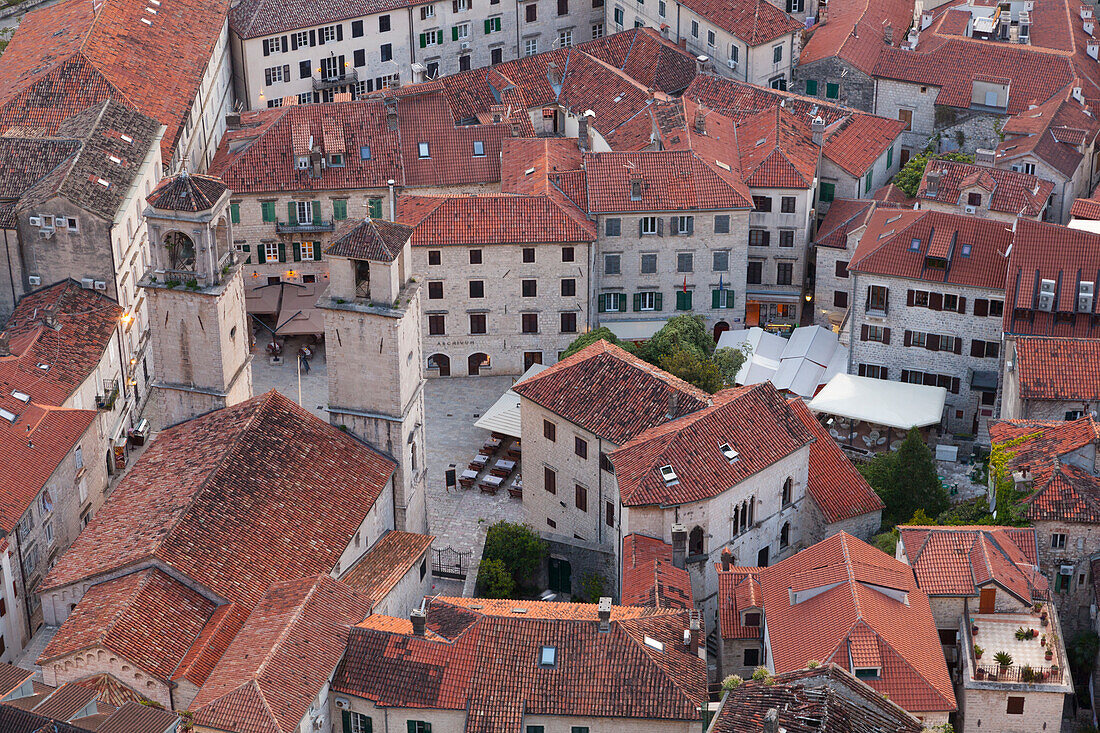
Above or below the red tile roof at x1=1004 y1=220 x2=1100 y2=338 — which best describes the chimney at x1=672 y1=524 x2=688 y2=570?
below

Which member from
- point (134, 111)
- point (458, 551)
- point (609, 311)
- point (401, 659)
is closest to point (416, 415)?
point (458, 551)

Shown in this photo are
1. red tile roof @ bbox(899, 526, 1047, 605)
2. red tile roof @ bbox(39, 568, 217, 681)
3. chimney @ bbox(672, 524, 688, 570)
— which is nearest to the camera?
red tile roof @ bbox(39, 568, 217, 681)

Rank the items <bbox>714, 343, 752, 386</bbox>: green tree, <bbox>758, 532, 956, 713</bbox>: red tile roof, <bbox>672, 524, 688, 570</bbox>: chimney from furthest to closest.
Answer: <bbox>714, 343, 752, 386</bbox>: green tree < <bbox>672, 524, 688, 570</bbox>: chimney < <bbox>758, 532, 956, 713</bbox>: red tile roof

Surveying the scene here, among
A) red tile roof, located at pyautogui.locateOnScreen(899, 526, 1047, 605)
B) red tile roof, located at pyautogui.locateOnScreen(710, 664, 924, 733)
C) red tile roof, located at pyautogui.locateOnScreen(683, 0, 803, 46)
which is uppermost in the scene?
red tile roof, located at pyautogui.locateOnScreen(683, 0, 803, 46)

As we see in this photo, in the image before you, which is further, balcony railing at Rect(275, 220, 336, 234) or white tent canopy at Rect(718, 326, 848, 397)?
balcony railing at Rect(275, 220, 336, 234)

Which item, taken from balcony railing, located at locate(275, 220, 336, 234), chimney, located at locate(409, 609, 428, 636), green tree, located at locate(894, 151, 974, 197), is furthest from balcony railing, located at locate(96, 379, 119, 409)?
green tree, located at locate(894, 151, 974, 197)

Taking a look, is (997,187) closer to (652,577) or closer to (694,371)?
(694,371)

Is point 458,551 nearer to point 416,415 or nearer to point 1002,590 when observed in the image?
point 416,415

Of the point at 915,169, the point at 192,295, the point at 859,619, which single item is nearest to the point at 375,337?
the point at 192,295

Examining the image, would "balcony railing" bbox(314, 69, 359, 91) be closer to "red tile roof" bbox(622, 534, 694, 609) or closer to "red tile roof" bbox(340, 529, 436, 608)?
"red tile roof" bbox(340, 529, 436, 608)
